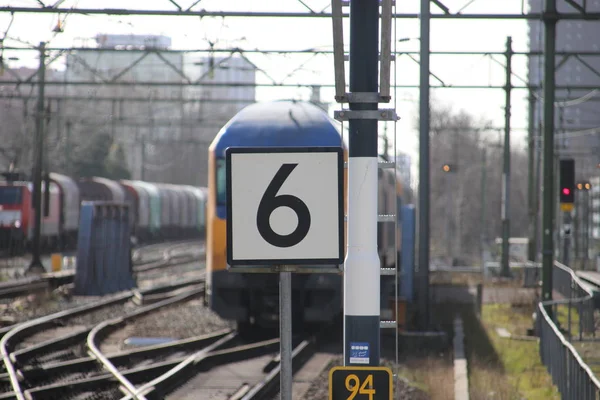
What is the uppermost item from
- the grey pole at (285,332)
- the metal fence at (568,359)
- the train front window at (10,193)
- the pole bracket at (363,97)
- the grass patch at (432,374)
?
the pole bracket at (363,97)

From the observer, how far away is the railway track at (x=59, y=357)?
1051cm

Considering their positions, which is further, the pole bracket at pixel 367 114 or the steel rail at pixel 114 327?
the steel rail at pixel 114 327

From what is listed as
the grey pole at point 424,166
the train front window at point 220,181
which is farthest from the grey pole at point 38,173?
the grey pole at point 424,166

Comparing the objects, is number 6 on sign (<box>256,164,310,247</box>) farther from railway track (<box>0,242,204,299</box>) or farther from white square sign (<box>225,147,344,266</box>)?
railway track (<box>0,242,204,299</box>)

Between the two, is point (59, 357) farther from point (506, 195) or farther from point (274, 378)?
point (506, 195)

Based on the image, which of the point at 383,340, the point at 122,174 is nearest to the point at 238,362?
the point at 383,340

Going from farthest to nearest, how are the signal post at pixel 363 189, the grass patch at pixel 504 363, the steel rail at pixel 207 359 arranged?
the grass patch at pixel 504 363 < the steel rail at pixel 207 359 < the signal post at pixel 363 189

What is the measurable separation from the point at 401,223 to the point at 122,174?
2060 inches

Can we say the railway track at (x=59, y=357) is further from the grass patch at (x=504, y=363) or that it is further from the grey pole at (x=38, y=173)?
the grey pole at (x=38, y=173)

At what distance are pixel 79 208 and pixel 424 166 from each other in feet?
102

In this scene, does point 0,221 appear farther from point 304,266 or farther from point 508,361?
point 304,266

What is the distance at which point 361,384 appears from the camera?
15.1 feet

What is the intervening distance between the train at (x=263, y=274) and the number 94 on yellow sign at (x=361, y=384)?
8.80 m

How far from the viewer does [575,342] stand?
623 inches
